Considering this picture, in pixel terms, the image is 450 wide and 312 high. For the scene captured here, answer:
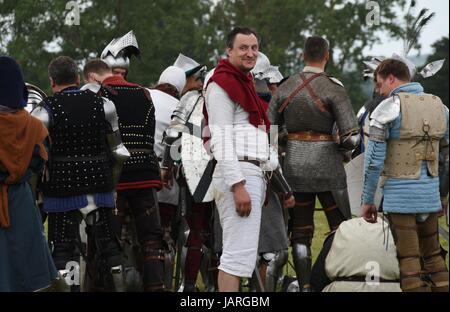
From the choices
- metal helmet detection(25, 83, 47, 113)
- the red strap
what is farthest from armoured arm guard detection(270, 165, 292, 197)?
metal helmet detection(25, 83, 47, 113)

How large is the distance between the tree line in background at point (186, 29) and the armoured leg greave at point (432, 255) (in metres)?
29.0

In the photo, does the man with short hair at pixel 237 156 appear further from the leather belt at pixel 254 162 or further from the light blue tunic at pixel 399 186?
the light blue tunic at pixel 399 186

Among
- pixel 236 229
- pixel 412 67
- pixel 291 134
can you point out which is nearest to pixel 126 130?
pixel 291 134

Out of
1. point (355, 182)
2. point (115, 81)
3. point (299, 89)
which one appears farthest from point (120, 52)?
point (355, 182)

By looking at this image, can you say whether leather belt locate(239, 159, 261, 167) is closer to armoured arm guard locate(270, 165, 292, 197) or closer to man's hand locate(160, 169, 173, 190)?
armoured arm guard locate(270, 165, 292, 197)

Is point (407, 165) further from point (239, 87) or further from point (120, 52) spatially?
point (120, 52)

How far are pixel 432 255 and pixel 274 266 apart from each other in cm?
108

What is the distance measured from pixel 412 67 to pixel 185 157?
2599 millimetres

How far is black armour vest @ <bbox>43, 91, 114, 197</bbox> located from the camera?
6.65m

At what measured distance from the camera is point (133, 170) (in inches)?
282

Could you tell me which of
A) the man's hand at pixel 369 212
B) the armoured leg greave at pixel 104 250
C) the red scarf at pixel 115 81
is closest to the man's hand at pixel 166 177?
the red scarf at pixel 115 81

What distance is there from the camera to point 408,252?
259 inches

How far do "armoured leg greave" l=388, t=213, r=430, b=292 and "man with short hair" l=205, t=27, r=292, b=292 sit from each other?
114 centimetres
